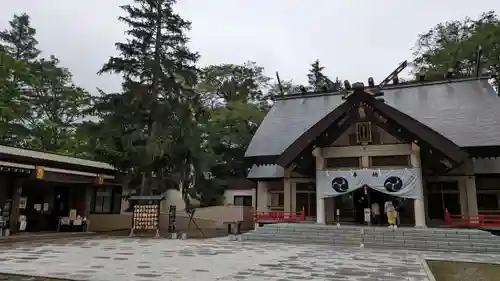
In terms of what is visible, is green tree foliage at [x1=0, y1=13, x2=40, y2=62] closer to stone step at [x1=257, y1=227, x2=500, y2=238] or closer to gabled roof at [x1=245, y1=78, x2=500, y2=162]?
gabled roof at [x1=245, y1=78, x2=500, y2=162]

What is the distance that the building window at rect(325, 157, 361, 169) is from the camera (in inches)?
658

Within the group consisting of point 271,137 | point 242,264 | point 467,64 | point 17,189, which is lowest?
point 242,264

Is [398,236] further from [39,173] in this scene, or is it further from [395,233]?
[39,173]

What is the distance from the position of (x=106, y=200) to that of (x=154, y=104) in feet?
19.4

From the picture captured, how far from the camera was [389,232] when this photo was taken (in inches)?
541

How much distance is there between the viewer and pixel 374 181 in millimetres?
15867

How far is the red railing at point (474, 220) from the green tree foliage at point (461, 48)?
1039cm

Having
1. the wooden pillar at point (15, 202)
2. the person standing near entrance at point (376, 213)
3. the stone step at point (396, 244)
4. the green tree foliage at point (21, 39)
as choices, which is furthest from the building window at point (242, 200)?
the green tree foliage at point (21, 39)

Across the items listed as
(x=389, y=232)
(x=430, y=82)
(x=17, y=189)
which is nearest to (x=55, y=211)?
(x=17, y=189)

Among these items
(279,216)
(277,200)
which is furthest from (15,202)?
(277,200)

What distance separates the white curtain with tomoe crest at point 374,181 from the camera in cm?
1527

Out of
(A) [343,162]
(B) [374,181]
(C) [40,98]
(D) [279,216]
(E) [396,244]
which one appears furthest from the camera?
(C) [40,98]

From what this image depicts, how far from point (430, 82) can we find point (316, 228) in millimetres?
11543

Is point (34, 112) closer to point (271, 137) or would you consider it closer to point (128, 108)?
point (128, 108)
